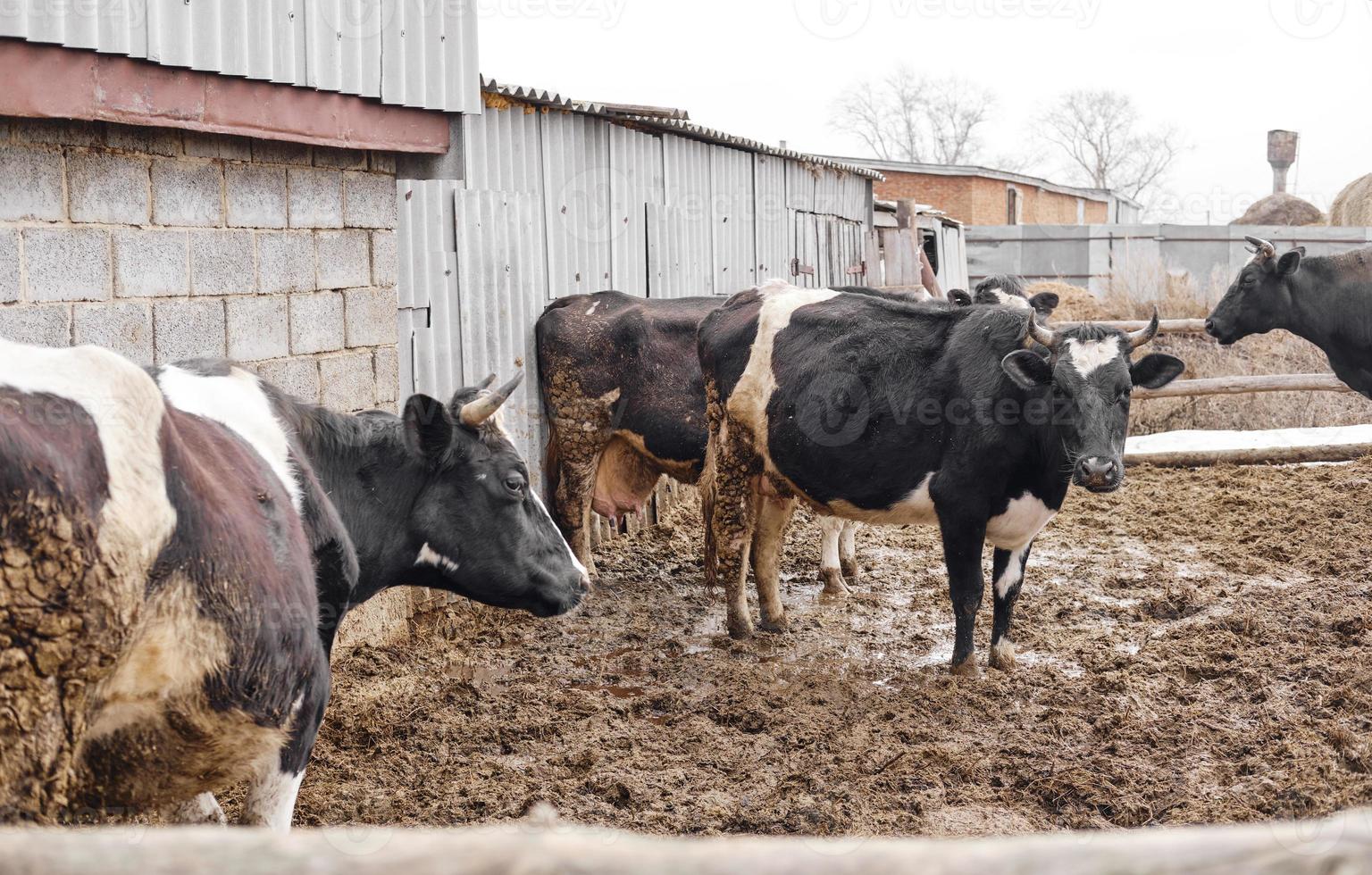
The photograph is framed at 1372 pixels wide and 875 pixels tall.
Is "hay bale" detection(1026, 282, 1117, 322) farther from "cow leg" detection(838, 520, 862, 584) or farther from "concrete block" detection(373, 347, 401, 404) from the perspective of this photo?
"concrete block" detection(373, 347, 401, 404)

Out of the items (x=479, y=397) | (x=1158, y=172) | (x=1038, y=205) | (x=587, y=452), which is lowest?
(x=587, y=452)

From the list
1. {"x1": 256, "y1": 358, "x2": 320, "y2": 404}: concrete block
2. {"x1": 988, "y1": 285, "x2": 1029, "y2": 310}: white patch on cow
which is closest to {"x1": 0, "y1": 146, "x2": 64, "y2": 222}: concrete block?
{"x1": 256, "y1": 358, "x2": 320, "y2": 404}: concrete block

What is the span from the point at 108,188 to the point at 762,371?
130 inches

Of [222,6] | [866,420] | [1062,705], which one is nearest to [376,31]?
[222,6]

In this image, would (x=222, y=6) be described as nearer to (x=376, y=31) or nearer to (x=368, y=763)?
(x=376, y=31)

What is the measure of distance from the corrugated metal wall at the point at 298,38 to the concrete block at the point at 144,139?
29 centimetres

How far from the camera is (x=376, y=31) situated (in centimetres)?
576

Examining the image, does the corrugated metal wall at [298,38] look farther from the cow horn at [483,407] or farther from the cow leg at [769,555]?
the cow leg at [769,555]

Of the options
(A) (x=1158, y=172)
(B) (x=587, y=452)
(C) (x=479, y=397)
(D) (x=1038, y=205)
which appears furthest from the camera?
(A) (x=1158, y=172)

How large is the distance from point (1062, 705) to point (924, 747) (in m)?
0.91

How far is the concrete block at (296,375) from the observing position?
5430 millimetres

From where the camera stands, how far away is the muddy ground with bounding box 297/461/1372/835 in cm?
432

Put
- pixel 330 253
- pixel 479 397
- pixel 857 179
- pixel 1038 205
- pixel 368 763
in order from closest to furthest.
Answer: pixel 479 397, pixel 368 763, pixel 330 253, pixel 857 179, pixel 1038 205

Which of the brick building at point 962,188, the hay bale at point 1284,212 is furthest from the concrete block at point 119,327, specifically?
the hay bale at point 1284,212
